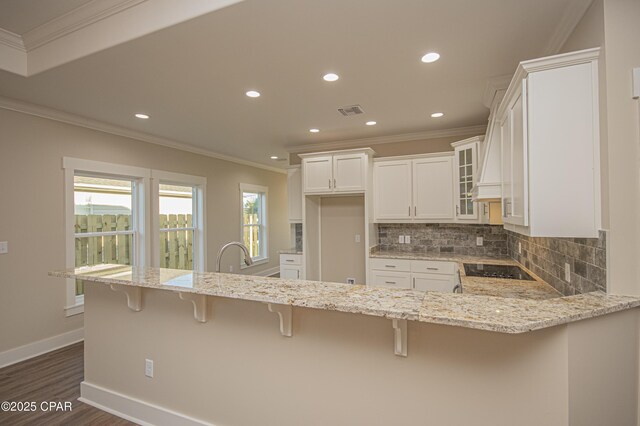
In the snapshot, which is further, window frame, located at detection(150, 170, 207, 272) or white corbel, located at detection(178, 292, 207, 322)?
window frame, located at detection(150, 170, 207, 272)

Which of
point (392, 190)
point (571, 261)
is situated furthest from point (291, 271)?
point (571, 261)

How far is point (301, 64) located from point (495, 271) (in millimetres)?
2732

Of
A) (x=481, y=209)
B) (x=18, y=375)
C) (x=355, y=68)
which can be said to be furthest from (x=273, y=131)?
(x=18, y=375)

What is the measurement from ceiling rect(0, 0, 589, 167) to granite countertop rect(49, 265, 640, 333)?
61.9 inches

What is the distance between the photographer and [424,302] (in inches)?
53.2

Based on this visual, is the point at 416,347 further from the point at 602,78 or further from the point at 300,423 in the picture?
the point at 602,78

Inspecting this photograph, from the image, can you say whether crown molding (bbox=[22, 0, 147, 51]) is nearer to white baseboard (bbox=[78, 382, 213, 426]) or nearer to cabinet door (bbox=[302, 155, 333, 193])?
white baseboard (bbox=[78, 382, 213, 426])

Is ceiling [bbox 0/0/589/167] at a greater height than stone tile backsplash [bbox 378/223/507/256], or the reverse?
ceiling [bbox 0/0/589/167]

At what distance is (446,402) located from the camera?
1.43 m

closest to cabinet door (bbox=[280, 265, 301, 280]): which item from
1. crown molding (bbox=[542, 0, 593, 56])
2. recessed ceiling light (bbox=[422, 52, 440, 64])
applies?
recessed ceiling light (bbox=[422, 52, 440, 64])

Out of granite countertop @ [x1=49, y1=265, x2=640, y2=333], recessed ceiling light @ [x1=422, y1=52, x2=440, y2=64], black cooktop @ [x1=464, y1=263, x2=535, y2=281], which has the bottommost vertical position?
black cooktop @ [x1=464, y1=263, x2=535, y2=281]

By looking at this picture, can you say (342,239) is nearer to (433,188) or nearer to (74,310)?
(433,188)

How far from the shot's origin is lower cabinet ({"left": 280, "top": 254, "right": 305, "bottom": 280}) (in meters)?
4.83

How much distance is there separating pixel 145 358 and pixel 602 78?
10.4ft
